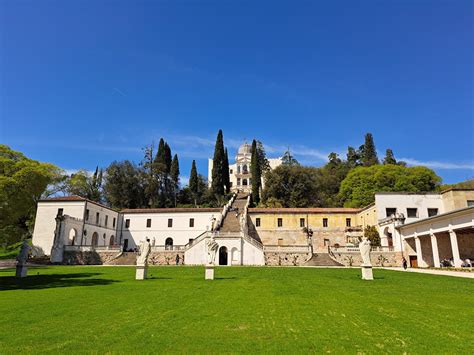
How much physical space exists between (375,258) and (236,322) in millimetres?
32673

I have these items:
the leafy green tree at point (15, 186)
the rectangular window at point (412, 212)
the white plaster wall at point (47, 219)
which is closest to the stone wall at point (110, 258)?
the white plaster wall at point (47, 219)

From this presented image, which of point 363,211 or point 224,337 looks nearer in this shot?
point 224,337

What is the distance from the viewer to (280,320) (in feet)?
25.0

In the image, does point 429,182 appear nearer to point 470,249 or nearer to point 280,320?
point 470,249

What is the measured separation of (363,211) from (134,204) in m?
42.6

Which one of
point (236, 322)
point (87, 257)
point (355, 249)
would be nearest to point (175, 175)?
point (87, 257)

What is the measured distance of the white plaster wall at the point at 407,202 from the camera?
4131cm

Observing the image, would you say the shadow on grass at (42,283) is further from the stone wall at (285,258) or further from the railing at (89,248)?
the railing at (89,248)

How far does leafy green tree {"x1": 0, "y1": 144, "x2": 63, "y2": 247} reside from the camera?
39.2 meters

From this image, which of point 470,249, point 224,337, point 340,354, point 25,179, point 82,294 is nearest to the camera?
point 340,354

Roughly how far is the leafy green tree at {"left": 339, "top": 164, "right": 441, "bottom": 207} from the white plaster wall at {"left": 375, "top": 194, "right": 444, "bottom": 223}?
10.6 meters

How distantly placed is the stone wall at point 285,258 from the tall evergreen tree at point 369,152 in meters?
47.9

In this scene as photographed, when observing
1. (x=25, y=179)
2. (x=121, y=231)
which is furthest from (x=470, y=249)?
(x=25, y=179)

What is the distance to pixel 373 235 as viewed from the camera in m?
40.0
